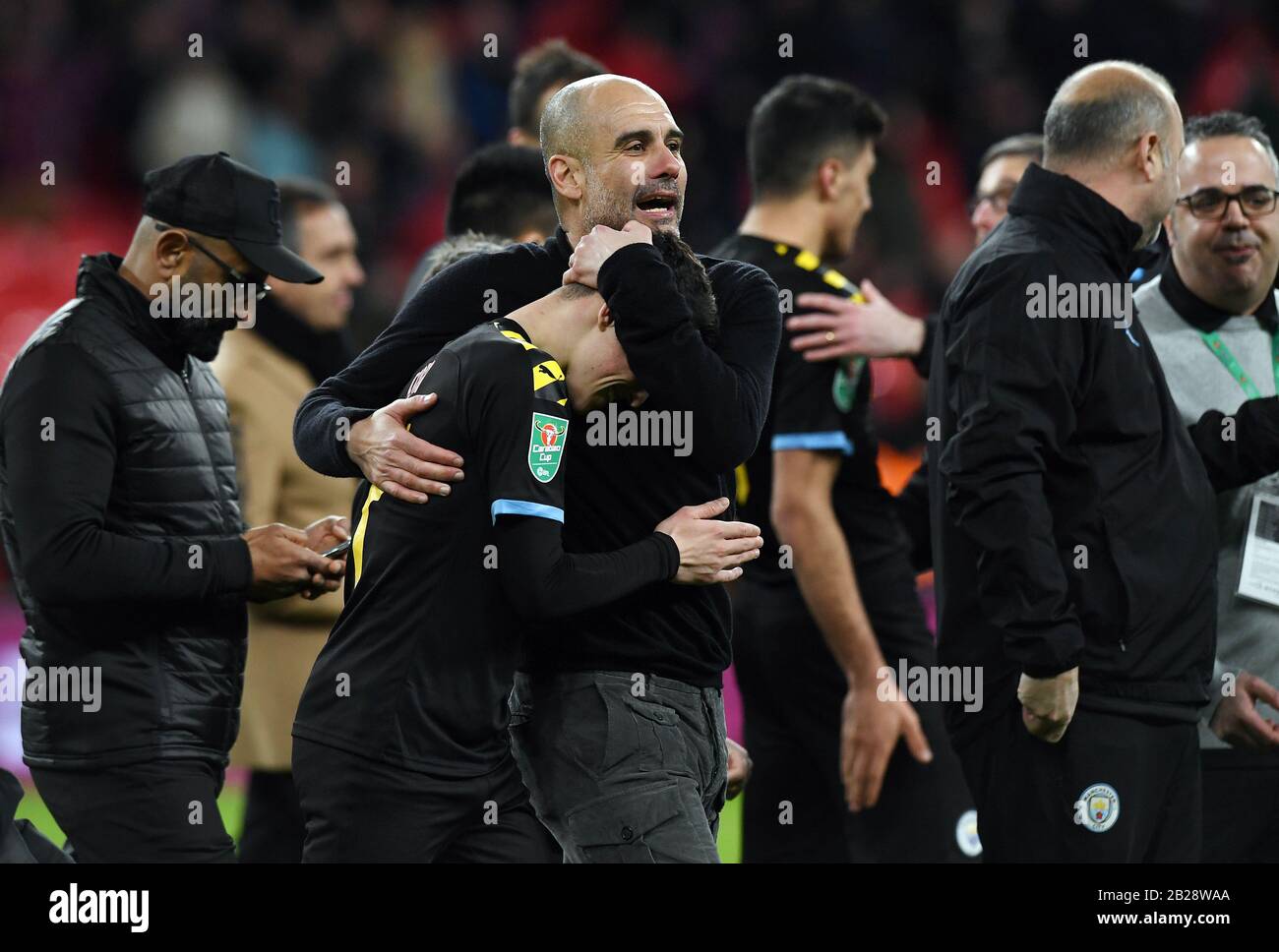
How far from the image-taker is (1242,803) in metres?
4.04

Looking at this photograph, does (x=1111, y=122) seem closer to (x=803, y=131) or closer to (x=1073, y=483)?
(x=1073, y=483)

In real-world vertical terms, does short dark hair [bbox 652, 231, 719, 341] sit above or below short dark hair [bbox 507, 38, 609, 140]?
below

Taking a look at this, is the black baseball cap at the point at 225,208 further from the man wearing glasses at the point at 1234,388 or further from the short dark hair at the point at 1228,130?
the short dark hair at the point at 1228,130

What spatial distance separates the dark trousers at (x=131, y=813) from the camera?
350cm

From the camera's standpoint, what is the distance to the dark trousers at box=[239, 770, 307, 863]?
4816mm

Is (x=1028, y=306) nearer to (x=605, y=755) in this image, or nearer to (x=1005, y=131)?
(x=605, y=755)

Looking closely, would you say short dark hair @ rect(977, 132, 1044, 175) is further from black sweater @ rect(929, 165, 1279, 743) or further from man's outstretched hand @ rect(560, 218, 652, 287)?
man's outstretched hand @ rect(560, 218, 652, 287)

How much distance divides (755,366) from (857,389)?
1720mm

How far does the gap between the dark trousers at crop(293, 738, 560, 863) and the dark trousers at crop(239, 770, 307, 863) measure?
191cm

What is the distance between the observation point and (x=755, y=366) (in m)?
3.09

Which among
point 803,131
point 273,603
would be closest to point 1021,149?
point 803,131

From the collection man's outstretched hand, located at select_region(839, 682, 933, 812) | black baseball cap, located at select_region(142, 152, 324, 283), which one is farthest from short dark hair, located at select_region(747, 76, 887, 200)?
black baseball cap, located at select_region(142, 152, 324, 283)

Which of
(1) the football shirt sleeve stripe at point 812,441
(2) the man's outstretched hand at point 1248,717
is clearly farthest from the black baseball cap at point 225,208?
(2) the man's outstretched hand at point 1248,717
